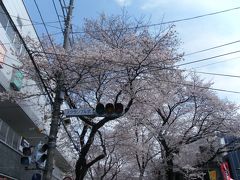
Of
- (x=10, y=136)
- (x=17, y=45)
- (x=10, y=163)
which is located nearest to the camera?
(x=17, y=45)

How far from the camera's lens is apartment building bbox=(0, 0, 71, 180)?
49.5 ft

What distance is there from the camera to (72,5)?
12.4 m

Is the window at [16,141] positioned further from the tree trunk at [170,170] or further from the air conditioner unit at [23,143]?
the tree trunk at [170,170]

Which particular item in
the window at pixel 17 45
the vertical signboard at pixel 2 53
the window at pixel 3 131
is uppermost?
the window at pixel 17 45

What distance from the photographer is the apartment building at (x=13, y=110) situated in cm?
1508

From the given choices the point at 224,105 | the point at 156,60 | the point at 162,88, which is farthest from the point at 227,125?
the point at 156,60

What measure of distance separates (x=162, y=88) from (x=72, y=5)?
5.63m

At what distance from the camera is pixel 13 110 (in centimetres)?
1720

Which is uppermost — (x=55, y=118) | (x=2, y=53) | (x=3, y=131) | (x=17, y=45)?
(x=17, y=45)

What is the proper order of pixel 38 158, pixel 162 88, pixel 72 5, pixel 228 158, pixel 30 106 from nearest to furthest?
pixel 38 158 < pixel 72 5 < pixel 162 88 < pixel 30 106 < pixel 228 158

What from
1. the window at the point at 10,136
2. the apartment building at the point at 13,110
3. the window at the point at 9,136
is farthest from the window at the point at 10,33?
the window at the point at 10,136

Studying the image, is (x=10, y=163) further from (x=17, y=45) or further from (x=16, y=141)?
(x=17, y=45)

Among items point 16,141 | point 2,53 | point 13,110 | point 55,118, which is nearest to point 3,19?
point 2,53

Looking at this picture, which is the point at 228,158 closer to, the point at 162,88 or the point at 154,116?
the point at 154,116
